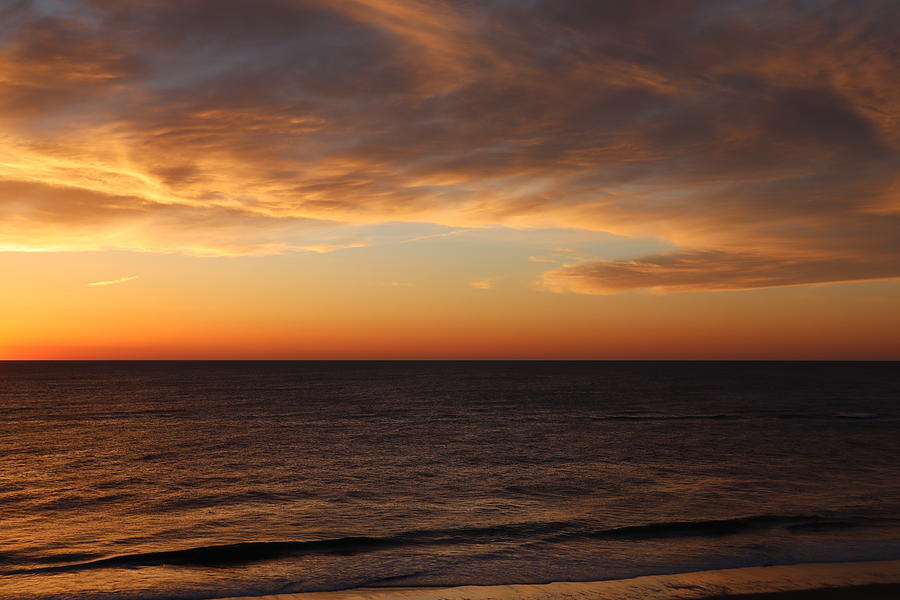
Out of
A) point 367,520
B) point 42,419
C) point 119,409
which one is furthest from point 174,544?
point 119,409

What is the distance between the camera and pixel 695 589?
17.1 metres

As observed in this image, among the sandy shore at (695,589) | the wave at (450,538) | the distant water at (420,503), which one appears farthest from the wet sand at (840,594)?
the wave at (450,538)

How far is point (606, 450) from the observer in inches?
1817

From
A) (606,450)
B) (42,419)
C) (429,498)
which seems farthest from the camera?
(42,419)

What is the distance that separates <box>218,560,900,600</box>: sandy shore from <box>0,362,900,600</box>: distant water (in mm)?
859

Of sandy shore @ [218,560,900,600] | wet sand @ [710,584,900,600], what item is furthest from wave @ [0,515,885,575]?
wet sand @ [710,584,900,600]

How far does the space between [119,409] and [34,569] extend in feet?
234

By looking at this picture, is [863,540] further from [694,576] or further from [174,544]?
[174,544]

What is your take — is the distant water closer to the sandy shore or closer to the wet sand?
the sandy shore

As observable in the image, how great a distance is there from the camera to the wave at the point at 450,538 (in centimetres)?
2020

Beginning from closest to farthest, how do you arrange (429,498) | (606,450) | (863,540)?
(863,540) < (429,498) < (606,450)

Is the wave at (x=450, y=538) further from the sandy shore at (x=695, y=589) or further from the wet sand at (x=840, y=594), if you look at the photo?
the wet sand at (x=840, y=594)

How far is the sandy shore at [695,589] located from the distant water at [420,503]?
86 cm

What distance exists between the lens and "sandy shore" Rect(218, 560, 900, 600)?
650 inches
